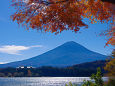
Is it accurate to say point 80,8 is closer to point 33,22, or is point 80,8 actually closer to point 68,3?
point 68,3

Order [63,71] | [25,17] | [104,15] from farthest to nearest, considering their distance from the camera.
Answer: [63,71] < [104,15] < [25,17]

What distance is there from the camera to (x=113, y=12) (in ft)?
34.4

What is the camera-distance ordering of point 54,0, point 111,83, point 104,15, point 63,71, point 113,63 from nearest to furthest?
point 54,0 < point 104,15 < point 111,83 < point 113,63 < point 63,71

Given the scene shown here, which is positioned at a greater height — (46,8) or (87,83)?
(46,8)

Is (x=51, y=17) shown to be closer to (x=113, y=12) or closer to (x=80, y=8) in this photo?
(x=80, y=8)

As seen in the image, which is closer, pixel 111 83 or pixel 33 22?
pixel 33 22

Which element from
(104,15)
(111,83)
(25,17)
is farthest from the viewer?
(111,83)

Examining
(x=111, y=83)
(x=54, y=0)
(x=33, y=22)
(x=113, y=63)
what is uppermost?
(x=54, y=0)

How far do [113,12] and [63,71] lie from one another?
158 m

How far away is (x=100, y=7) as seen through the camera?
10.4 metres

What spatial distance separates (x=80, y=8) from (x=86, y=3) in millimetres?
394

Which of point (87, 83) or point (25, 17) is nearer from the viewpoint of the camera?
point (25, 17)

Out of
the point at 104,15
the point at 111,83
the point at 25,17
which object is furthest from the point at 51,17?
the point at 111,83

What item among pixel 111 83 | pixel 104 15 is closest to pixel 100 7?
pixel 104 15
